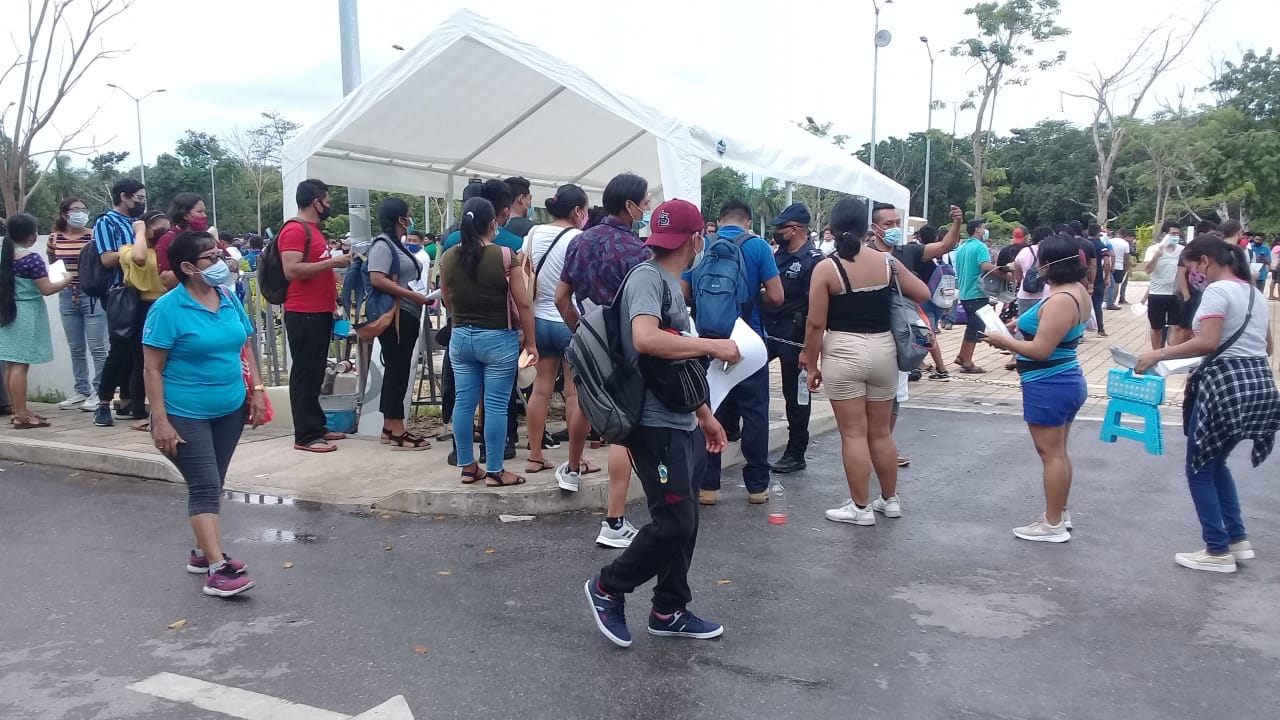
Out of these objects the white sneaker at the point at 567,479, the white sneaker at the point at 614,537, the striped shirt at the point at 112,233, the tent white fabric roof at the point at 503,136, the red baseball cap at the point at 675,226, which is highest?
the tent white fabric roof at the point at 503,136

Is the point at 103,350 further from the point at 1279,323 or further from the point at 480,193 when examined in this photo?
the point at 1279,323

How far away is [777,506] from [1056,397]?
170cm

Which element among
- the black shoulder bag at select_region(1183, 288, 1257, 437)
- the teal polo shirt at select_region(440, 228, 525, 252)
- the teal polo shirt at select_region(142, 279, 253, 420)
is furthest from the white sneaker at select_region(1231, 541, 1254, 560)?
the teal polo shirt at select_region(142, 279, 253, 420)

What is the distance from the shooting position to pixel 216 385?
4.29 meters

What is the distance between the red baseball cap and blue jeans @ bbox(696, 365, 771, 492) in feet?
7.07

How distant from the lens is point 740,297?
218 inches

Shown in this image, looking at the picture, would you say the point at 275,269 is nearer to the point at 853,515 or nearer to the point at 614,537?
the point at 614,537

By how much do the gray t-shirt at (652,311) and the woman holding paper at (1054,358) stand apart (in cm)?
204

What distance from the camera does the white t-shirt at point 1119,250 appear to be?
18.1 m

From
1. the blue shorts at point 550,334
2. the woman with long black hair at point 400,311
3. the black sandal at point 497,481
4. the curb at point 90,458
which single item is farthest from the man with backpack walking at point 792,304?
the curb at point 90,458

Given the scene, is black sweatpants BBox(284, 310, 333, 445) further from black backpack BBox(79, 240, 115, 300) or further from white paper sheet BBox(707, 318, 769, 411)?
white paper sheet BBox(707, 318, 769, 411)

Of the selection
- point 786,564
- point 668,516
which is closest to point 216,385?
point 668,516

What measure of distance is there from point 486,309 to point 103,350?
4.54m

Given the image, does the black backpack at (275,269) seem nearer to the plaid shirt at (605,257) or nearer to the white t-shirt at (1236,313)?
the plaid shirt at (605,257)
